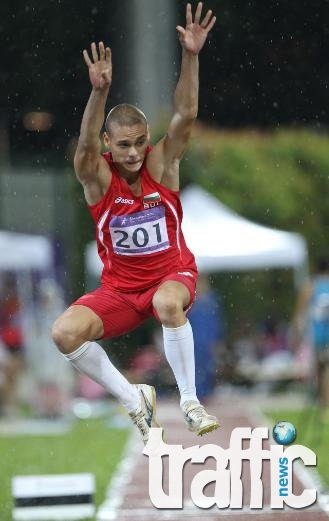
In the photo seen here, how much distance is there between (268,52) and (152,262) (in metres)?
18.4

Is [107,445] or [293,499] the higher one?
[293,499]

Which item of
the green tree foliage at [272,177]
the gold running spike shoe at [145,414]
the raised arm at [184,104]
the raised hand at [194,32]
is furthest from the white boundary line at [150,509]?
the green tree foliage at [272,177]

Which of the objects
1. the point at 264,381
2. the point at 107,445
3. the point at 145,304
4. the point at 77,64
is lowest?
the point at 264,381

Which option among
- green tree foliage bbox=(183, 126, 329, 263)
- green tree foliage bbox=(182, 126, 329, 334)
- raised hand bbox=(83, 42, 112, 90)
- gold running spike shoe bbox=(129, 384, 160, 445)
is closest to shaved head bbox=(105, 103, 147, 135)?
raised hand bbox=(83, 42, 112, 90)

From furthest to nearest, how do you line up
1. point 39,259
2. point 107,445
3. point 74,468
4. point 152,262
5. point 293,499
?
point 39,259
point 107,445
point 74,468
point 293,499
point 152,262

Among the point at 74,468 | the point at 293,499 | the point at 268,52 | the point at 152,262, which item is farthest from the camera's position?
the point at 268,52

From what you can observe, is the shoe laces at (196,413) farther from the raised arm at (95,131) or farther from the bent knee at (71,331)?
the raised arm at (95,131)

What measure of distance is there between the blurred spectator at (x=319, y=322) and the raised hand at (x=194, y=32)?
8.20 metres

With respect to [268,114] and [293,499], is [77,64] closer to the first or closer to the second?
[268,114]

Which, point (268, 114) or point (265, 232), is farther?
point (268, 114)

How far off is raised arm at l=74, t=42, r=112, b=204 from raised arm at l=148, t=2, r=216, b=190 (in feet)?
1.10

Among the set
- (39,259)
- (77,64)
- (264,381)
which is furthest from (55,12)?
(264,381)

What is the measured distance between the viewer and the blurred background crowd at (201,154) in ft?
70.5

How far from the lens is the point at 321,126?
96.3 ft
